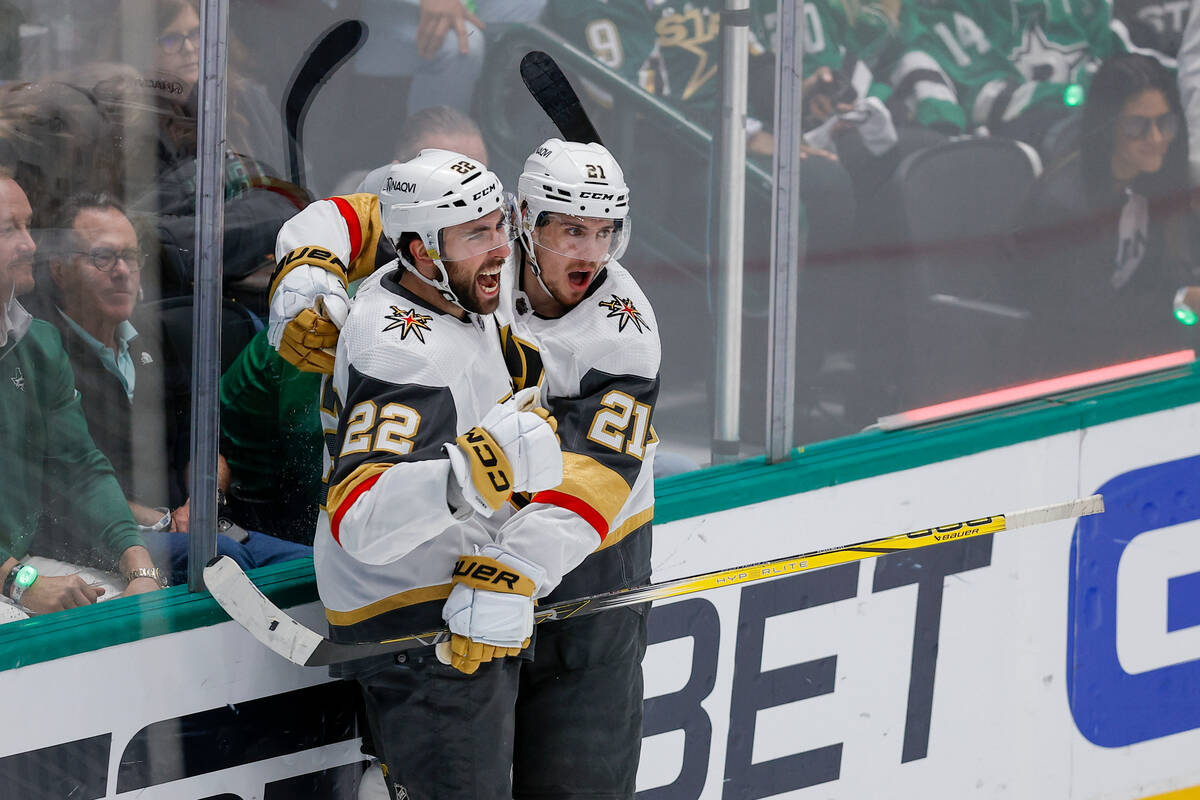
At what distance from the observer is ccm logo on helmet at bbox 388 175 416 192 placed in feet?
6.29

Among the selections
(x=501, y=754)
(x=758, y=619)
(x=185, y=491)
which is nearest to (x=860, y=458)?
(x=758, y=619)

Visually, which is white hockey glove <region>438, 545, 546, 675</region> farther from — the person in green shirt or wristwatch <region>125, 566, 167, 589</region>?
wristwatch <region>125, 566, 167, 589</region>

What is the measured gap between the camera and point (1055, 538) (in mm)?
3094

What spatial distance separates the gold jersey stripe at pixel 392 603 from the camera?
6.72 ft

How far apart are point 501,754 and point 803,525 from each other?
3.21ft

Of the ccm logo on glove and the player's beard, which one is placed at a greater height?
the player's beard

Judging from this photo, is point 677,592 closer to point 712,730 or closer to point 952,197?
point 712,730

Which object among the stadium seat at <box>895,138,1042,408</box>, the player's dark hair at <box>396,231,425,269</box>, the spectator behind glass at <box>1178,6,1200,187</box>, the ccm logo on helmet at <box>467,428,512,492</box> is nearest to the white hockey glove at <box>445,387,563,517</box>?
the ccm logo on helmet at <box>467,428,512,492</box>

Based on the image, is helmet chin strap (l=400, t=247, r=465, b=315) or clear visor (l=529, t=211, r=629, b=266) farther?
clear visor (l=529, t=211, r=629, b=266)

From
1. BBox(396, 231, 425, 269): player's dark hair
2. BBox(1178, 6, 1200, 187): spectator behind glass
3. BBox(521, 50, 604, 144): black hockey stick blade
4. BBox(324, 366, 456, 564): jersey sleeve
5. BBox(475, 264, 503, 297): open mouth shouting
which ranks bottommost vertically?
BBox(324, 366, 456, 564): jersey sleeve

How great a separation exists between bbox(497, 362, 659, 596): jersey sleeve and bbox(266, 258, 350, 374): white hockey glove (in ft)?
1.20

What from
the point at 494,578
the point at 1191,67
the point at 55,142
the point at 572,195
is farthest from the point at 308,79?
the point at 1191,67

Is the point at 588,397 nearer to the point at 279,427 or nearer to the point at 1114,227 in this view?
the point at 279,427

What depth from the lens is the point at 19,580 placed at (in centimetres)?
205
